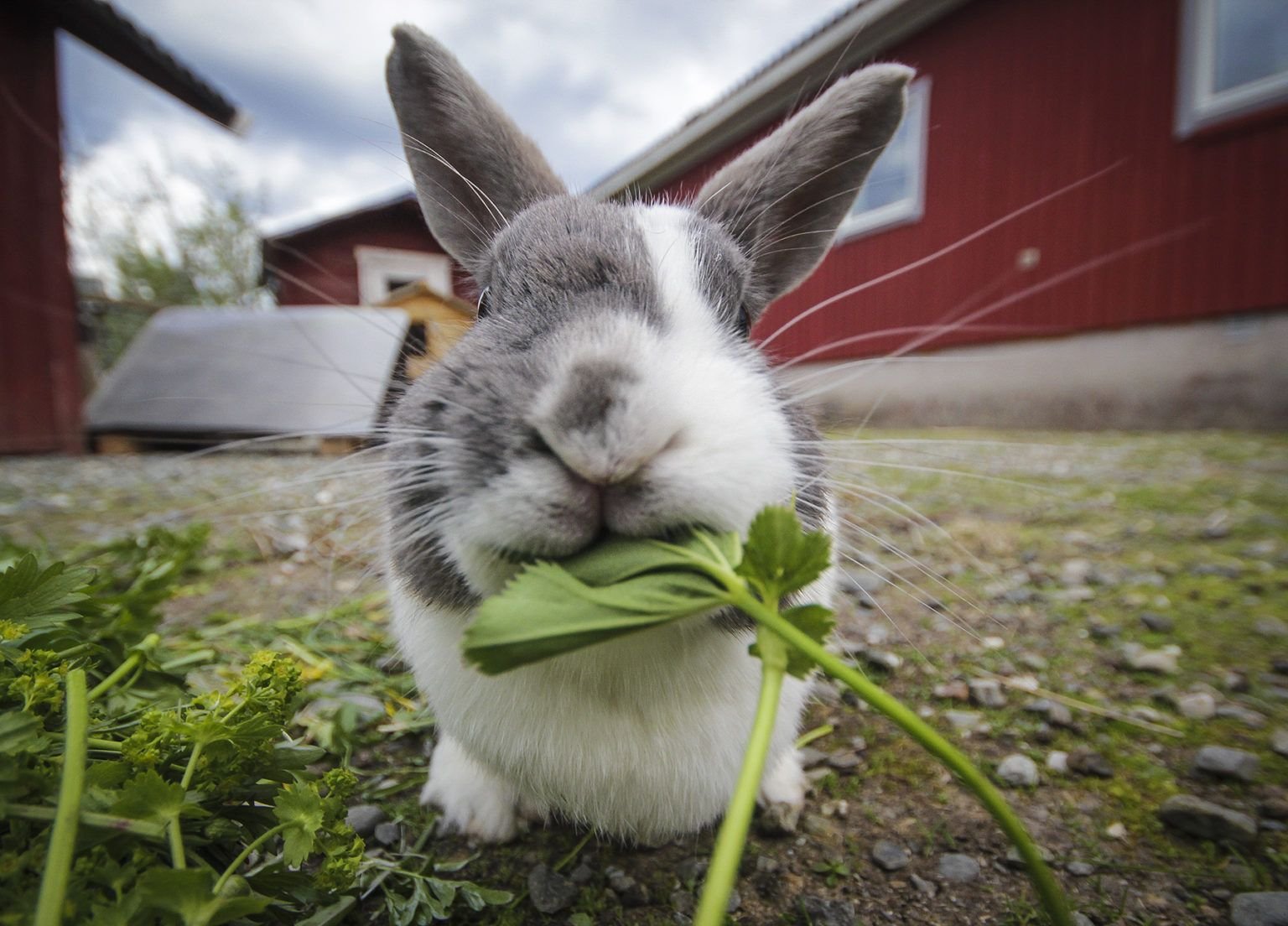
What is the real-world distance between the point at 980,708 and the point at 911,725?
4.57 feet

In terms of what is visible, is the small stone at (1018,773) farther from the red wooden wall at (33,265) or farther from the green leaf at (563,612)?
the red wooden wall at (33,265)

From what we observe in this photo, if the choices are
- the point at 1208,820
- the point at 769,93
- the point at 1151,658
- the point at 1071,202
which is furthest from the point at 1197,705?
the point at 769,93

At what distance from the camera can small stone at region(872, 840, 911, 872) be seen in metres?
1.37

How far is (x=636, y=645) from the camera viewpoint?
1.08 m

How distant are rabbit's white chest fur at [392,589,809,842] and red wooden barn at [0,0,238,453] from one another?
792 centimetres

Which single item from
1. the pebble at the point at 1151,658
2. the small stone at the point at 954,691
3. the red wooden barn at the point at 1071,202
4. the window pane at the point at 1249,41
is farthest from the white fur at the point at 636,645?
the window pane at the point at 1249,41

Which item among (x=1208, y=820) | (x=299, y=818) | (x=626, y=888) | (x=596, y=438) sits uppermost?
(x=596, y=438)

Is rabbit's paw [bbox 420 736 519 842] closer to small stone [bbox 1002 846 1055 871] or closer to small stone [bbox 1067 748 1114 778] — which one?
small stone [bbox 1002 846 1055 871]

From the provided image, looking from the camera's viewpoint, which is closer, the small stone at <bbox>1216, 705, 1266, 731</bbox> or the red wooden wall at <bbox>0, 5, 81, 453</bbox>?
the small stone at <bbox>1216, 705, 1266, 731</bbox>

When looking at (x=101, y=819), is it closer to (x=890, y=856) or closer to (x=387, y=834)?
(x=387, y=834)

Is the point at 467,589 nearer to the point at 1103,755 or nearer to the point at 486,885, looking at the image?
the point at 486,885

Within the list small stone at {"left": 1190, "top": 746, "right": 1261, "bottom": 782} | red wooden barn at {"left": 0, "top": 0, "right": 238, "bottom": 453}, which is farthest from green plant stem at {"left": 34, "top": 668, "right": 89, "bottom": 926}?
red wooden barn at {"left": 0, "top": 0, "right": 238, "bottom": 453}

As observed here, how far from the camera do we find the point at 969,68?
28.8 ft

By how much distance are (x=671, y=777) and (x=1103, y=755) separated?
120cm
